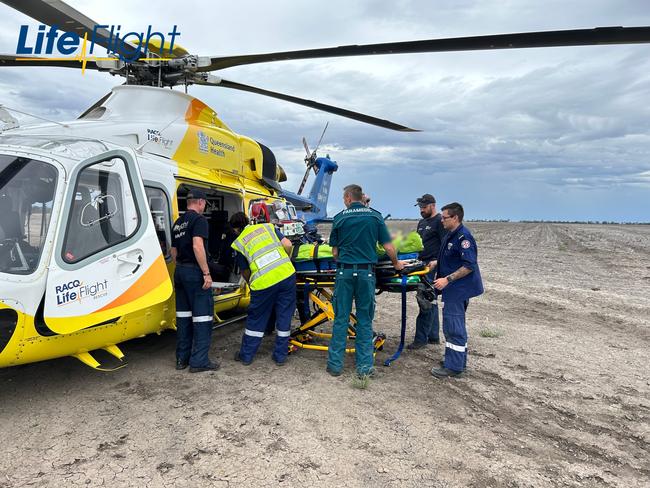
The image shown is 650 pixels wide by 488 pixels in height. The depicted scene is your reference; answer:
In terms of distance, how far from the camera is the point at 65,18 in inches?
159

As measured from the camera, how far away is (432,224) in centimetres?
537

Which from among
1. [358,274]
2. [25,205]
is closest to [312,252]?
[358,274]

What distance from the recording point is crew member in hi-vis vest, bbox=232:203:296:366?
4.48 meters

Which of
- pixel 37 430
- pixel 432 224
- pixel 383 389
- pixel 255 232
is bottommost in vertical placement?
pixel 37 430

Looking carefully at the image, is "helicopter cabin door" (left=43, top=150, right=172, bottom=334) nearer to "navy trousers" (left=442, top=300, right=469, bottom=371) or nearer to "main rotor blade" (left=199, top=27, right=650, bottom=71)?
"main rotor blade" (left=199, top=27, right=650, bottom=71)

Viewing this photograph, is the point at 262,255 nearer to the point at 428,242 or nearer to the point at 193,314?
the point at 193,314

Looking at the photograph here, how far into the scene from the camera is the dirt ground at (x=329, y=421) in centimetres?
271

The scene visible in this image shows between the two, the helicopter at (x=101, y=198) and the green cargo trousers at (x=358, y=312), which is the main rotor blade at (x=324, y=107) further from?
the green cargo trousers at (x=358, y=312)

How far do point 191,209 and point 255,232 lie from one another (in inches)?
27.0

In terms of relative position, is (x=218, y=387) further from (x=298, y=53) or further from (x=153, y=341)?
(x=298, y=53)

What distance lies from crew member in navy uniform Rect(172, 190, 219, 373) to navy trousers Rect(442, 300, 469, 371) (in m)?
2.41

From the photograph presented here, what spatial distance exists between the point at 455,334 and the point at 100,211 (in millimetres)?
3488

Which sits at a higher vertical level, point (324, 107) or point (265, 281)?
point (324, 107)

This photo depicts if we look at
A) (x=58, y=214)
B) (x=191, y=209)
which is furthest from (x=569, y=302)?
(x=58, y=214)
